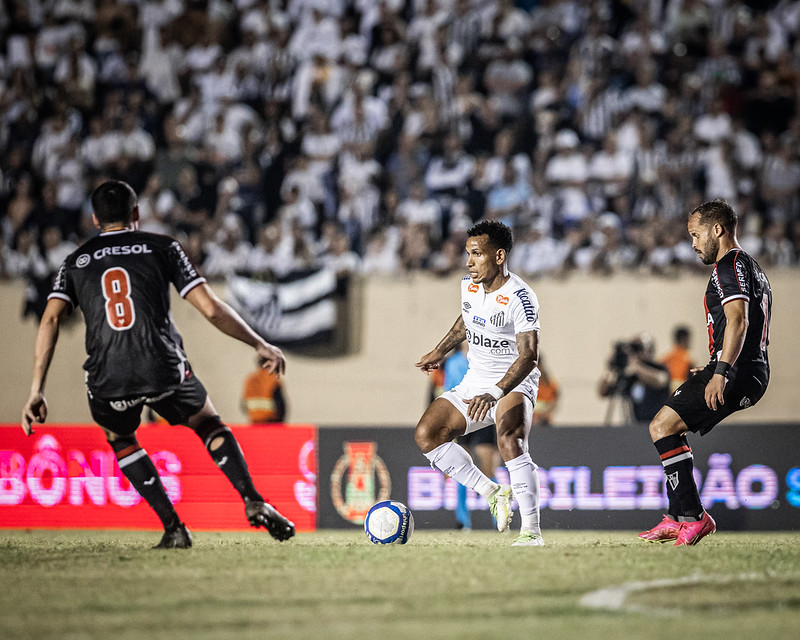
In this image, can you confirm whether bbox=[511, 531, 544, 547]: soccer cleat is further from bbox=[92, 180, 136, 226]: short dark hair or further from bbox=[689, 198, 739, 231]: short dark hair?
bbox=[92, 180, 136, 226]: short dark hair

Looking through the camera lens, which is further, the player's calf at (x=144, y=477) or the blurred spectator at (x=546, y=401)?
the blurred spectator at (x=546, y=401)

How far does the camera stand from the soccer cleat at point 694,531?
771 centimetres

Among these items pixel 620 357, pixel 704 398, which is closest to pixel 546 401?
pixel 620 357

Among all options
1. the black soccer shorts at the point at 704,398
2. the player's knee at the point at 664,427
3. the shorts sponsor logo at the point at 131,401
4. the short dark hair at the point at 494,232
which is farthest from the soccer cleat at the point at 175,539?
the black soccer shorts at the point at 704,398

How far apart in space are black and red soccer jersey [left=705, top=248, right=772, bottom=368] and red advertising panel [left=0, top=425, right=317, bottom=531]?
17.5 feet

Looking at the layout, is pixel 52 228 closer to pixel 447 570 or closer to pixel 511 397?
pixel 511 397

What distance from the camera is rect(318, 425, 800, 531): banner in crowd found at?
442 inches

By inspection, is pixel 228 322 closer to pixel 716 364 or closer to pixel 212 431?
pixel 212 431

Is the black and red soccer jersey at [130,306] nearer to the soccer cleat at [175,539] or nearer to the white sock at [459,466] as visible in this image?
the soccer cleat at [175,539]

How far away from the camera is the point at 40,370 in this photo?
7285 millimetres

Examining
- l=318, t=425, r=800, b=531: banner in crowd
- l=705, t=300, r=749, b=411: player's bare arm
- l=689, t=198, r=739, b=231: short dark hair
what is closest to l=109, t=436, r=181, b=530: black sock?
l=705, t=300, r=749, b=411: player's bare arm

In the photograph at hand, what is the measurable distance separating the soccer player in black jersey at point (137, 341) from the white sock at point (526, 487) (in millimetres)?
1668

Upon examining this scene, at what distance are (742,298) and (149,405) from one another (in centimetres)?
395

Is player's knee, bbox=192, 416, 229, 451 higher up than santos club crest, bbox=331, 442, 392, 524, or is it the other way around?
player's knee, bbox=192, 416, 229, 451
